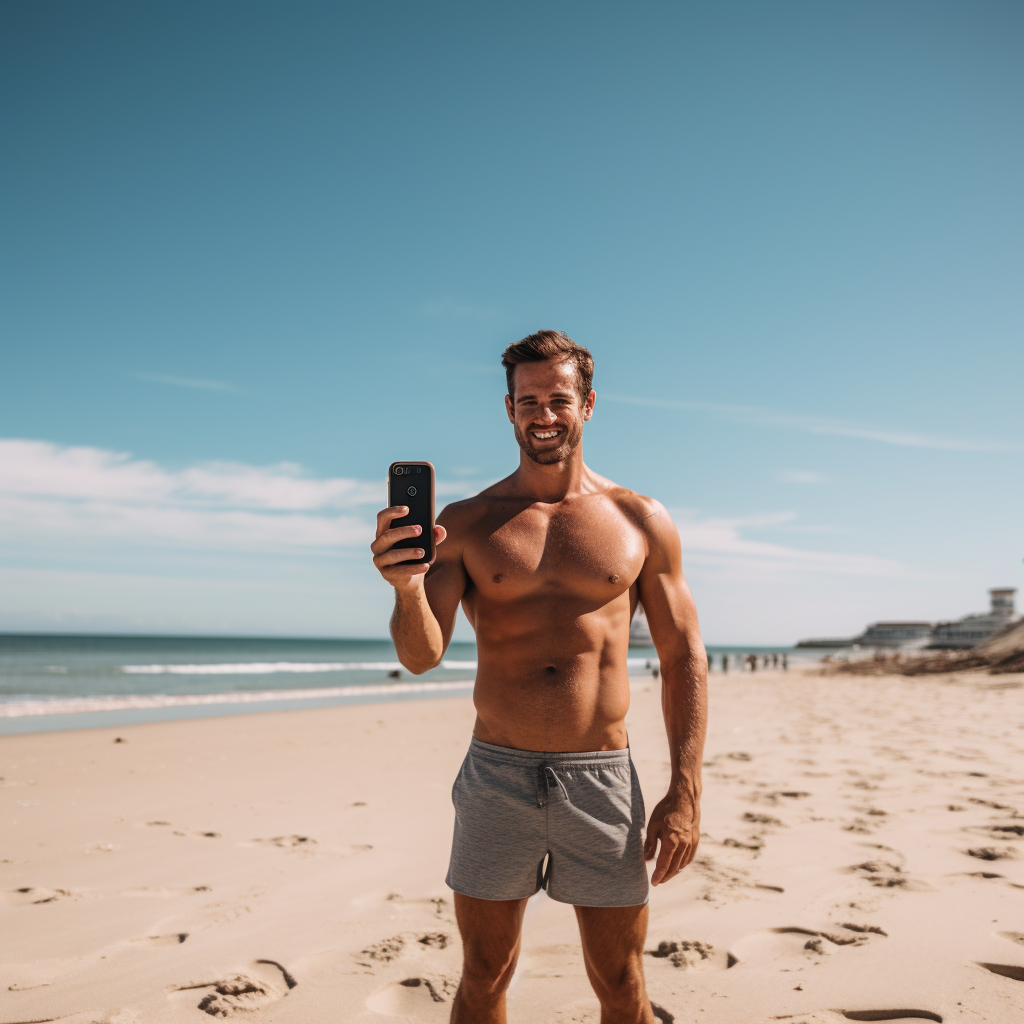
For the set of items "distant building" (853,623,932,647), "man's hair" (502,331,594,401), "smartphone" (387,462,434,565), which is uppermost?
"man's hair" (502,331,594,401)

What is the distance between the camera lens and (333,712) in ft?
55.0

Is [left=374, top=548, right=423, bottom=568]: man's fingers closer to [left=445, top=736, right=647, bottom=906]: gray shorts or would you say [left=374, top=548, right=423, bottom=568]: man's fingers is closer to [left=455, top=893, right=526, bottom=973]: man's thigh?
[left=445, top=736, right=647, bottom=906]: gray shorts

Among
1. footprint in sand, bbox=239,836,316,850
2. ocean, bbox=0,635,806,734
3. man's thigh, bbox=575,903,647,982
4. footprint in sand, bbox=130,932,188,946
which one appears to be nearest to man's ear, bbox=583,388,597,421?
man's thigh, bbox=575,903,647,982

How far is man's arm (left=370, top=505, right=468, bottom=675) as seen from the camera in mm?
2043

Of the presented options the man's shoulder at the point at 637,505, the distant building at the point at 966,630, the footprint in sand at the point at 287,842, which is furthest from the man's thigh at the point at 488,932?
the distant building at the point at 966,630

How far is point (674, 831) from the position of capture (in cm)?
229

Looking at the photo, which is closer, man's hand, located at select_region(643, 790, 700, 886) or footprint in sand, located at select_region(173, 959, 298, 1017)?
man's hand, located at select_region(643, 790, 700, 886)

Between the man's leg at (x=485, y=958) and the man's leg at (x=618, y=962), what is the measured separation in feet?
0.81

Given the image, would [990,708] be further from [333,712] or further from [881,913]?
[333,712]

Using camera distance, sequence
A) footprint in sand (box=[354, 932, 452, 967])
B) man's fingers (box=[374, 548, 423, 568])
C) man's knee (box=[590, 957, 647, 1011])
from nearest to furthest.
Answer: man's fingers (box=[374, 548, 423, 568]), man's knee (box=[590, 957, 647, 1011]), footprint in sand (box=[354, 932, 452, 967])

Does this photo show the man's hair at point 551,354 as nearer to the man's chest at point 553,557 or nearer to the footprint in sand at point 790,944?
the man's chest at point 553,557

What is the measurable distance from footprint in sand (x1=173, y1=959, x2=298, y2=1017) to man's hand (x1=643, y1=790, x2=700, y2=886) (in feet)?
6.84

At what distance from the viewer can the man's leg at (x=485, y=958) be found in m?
2.23

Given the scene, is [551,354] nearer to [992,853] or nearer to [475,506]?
[475,506]
